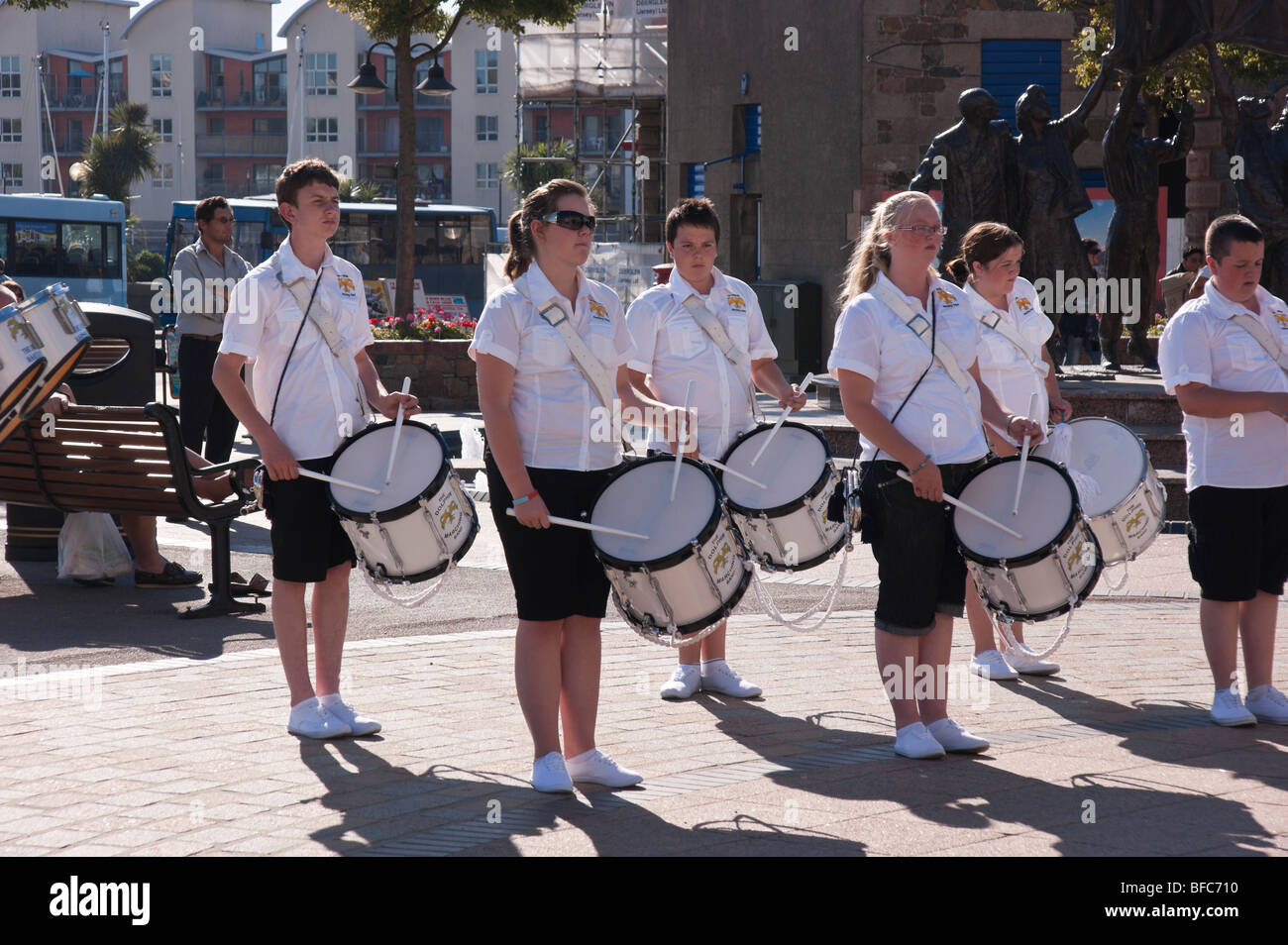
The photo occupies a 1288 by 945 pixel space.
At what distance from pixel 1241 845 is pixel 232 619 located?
4905mm

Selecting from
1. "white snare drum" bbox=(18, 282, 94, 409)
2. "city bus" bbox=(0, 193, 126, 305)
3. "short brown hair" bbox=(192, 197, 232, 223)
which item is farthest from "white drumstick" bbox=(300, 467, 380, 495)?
"city bus" bbox=(0, 193, 126, 305)

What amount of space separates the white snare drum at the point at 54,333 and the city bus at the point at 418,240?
30.3m

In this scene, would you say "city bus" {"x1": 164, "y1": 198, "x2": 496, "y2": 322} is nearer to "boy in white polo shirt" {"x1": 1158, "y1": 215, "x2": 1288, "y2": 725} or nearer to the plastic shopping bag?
the plastic shopping bag

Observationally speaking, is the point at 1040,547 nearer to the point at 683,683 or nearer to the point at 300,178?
the point at 683,683

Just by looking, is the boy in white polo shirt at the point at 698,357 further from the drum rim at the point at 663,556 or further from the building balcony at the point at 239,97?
the building balcony at the point at 239,97

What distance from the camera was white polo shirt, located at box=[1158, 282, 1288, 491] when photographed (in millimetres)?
5703

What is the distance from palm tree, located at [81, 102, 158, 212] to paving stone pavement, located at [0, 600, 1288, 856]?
68.3 metres

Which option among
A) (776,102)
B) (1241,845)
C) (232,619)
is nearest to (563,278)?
(1241,845)

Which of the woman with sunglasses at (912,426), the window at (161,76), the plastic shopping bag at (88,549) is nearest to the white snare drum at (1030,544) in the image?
the woman with sunglasses at (912,426)

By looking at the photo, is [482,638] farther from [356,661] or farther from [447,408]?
Answer: [447,408]

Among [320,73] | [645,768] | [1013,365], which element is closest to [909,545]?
[645,768]

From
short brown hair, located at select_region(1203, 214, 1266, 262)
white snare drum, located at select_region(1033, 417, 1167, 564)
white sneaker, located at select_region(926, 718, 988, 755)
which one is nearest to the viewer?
white sneaker, located at select_region(926, 718, 988, 755)

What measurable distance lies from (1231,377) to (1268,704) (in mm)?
1174

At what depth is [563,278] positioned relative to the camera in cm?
490
